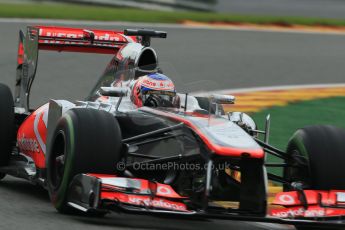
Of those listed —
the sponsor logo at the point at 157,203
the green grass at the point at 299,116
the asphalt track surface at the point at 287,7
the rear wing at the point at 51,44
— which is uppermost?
the asphalt track surface at the point at 287,7

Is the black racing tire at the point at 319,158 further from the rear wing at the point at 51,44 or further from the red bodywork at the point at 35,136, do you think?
the rear wing at the point at 51,44

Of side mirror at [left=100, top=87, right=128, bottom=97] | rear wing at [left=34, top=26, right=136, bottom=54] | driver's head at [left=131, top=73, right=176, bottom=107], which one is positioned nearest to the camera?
side mirror at [left=100, top=87, right=128, bottom=97]

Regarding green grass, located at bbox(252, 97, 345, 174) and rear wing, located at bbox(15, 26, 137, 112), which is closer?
rear wing, located at bbox(15, 26, 137, 112)

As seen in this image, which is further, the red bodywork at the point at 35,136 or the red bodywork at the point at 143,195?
the red bodywork at the point at 35,136

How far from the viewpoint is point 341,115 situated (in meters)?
13.0

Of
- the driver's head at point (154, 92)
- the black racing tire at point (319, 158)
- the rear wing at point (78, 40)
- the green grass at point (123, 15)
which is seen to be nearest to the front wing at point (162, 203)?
the black racing tire at point (319, 158)

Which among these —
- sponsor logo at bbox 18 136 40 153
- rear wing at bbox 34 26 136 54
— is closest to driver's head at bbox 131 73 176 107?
sponsor logo at bbox 18 136 40 153

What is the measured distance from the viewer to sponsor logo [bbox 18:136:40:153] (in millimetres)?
8828

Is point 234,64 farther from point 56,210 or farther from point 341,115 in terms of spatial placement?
point 56,210

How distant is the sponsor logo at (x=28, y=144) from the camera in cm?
883

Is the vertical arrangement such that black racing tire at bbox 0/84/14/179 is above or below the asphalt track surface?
below

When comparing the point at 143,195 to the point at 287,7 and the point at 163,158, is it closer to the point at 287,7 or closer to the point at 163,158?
the point at 163,158

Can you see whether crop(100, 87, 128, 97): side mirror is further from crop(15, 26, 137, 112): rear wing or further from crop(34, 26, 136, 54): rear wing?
crop(34, 26, 136, 54): rear wing

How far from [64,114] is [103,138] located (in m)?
0.57
